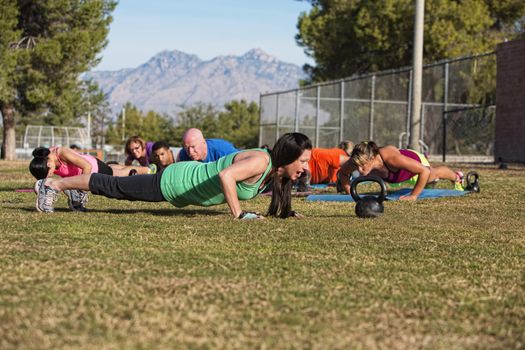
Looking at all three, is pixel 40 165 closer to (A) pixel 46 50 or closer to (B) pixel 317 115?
(B) pixel 317 115

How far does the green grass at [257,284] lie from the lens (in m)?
3.22

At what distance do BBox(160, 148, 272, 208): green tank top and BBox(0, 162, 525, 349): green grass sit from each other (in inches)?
10.3

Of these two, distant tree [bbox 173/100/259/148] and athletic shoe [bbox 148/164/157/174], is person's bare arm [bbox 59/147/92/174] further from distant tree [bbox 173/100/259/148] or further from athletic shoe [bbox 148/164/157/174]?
distant tree [bbox 173/100/259/148]

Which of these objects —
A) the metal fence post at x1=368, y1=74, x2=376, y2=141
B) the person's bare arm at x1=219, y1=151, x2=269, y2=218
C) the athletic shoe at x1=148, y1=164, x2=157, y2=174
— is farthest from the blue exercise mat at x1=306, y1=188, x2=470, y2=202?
the metal fence post at x1=368, y1=74, x2=376, y2=141

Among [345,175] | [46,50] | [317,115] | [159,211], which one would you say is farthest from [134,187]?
[46,50]

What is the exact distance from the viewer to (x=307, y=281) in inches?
171

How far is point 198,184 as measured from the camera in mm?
7609

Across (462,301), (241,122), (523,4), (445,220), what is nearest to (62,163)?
(445,220)

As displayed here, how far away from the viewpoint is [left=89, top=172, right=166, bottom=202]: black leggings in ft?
25.2

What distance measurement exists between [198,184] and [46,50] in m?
27.3

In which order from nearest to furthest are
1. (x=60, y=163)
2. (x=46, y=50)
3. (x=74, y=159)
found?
(x=74, y=159), (x=60, y=163), (x=46, y=50)

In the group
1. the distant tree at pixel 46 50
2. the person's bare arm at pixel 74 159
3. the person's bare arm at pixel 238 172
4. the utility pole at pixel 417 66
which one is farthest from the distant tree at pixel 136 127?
the person's bare arm at pixel 238 172

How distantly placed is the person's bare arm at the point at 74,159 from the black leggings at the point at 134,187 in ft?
7.34

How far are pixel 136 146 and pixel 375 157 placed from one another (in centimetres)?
463
